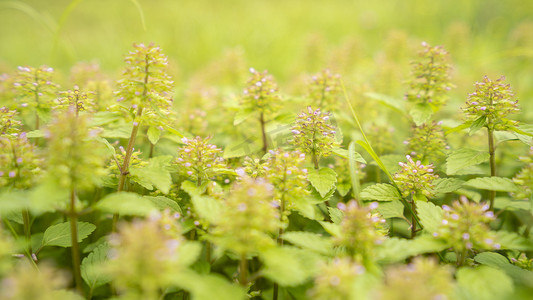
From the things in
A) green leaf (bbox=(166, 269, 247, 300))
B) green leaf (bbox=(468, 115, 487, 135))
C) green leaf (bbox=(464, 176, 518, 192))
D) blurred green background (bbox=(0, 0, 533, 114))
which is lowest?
green leaf (bbox=(166, 269, 247, 300))

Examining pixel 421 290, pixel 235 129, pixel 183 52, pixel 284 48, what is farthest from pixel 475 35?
pixel 421 290

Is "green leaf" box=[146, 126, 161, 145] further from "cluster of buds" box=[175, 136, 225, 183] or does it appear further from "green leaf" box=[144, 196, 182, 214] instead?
"green leaf" box=[144, 196, 182, 214]

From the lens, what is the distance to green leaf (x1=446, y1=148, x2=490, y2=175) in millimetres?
2080

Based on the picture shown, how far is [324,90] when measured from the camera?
117 inches

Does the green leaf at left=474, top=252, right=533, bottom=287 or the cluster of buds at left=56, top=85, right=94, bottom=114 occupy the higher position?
the cluster of buds at left=56, top=85, right=94, bottom=114

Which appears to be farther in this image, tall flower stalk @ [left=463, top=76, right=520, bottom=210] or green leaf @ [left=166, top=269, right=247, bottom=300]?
tall flower stalk @ [left=463, top=76, right=520, bottom=210]

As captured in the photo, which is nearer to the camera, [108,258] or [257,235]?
[257,235]

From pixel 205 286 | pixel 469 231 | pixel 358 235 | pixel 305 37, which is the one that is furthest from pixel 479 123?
pixel 305 37

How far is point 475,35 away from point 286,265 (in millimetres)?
7945

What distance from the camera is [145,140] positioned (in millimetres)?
2896

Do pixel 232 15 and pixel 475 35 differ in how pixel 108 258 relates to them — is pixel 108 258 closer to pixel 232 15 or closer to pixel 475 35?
pixel 475 35

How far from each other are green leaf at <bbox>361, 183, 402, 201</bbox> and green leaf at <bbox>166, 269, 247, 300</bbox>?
3.37ft

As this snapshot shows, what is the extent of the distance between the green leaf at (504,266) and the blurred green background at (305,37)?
218cm

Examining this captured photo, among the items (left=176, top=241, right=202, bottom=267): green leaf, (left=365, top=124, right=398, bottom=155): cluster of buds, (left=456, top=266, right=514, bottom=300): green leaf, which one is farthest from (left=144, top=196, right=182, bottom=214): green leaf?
(left=365, top=124, right=398, bottom=155): cluster of buds
